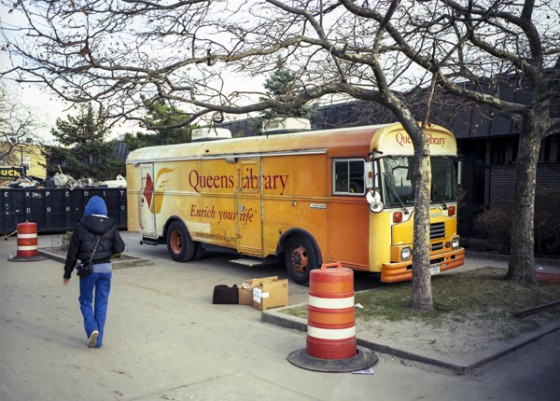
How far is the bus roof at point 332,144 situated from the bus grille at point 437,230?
1405 mm

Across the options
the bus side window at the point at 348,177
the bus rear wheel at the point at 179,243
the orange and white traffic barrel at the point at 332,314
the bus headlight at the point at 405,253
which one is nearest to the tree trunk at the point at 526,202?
the bus headlight at the point at 405,253

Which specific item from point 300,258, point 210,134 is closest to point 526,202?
point 300,258

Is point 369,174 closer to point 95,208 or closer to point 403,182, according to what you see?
point 403,182

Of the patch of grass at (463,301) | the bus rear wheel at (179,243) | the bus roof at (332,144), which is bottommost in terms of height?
the patch of grass at (463,301)

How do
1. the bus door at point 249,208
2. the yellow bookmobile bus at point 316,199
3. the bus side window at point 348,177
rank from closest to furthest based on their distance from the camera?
the yellow bookmobile bus at point 316,199 < the bus side window at point 348,177 < the bus door at point 249,208

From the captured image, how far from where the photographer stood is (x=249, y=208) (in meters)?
12.0

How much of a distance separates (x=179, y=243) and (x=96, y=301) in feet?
25.4

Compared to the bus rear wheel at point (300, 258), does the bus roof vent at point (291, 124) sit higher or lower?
higher

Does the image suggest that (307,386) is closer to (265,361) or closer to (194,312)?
(265,361)

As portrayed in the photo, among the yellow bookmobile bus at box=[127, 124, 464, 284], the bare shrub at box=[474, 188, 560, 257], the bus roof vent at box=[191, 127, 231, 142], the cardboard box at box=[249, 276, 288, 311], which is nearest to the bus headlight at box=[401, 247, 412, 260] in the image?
the yellow bookmobile bus at box=[127, 124, 464, 284]

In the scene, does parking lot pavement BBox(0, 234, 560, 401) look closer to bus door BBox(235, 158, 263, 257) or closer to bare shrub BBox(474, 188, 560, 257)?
bus door BBox(235, 158, 263, 257)

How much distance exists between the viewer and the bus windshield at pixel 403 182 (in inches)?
373

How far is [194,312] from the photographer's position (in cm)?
878

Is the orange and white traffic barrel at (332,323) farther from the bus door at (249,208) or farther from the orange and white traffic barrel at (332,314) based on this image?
the bus door at (249,208)
